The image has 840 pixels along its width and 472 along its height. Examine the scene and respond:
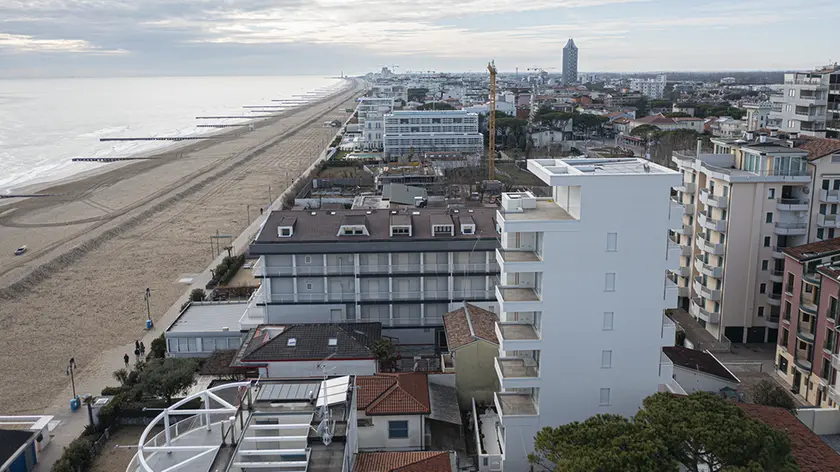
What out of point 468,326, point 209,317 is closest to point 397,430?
point 468,326

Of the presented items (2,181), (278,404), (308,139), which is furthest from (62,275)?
(308,139)

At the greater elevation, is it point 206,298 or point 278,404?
point 278,404

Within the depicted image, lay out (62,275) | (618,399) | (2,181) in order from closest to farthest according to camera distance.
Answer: (618,399) → (62,275) → (2,181)

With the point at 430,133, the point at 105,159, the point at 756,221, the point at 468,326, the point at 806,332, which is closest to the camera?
the point at 806,332

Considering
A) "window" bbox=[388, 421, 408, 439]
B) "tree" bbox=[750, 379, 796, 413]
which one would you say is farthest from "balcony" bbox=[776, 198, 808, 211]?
"window" bbox=[388, 421, 408, 439]

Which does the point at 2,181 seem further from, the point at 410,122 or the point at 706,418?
the point at 706,418

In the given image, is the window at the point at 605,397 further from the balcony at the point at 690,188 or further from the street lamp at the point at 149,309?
the street lamp at the point at 149,309

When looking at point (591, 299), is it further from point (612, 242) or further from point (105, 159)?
point (105, 159)
